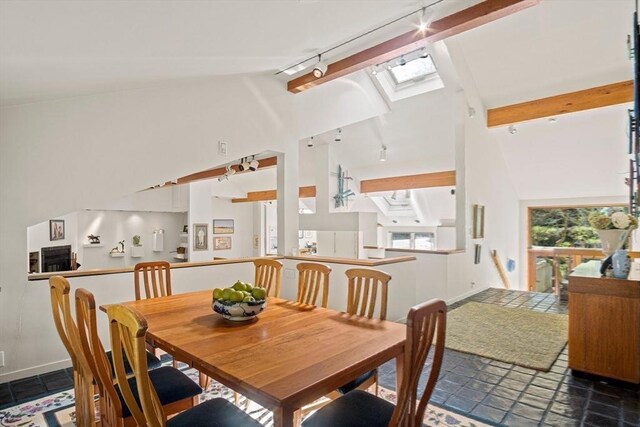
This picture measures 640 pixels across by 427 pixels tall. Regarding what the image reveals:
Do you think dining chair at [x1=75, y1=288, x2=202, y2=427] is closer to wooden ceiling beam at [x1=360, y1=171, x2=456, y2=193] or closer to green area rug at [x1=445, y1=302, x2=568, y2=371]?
green area rug at [x1=445, y1=302, x2=568, y2=371]

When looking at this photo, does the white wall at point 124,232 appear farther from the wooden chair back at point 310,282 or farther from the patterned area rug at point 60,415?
the wooden chair back at point 310,282

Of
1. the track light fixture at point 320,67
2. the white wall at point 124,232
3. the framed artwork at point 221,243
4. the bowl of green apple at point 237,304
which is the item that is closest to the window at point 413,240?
the framed artwork at point 221,243

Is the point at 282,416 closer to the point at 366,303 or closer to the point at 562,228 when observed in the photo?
the point at 366,303

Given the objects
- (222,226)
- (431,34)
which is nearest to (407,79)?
(431,34)

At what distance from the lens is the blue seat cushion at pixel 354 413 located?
1.52 m

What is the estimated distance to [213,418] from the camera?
1573 millimetres

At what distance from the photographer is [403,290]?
4430mm

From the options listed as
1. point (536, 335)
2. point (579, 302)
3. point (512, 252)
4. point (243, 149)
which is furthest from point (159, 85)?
point (512, 252)

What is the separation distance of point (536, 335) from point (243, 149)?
4.05 metres

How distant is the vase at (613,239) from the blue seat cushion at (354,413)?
3.03 meters

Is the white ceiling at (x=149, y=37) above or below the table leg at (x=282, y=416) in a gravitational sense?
above

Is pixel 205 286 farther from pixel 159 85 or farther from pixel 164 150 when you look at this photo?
pixel 159 85

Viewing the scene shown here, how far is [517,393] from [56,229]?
290 inches

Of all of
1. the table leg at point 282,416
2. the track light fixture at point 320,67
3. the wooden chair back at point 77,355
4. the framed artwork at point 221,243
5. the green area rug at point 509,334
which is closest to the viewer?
the table leg at point 282,416
